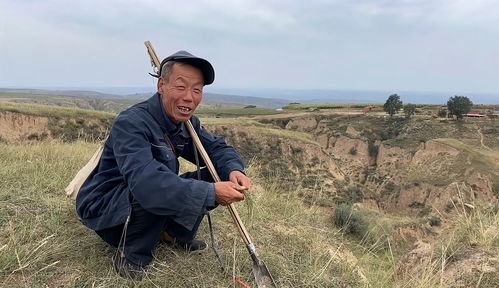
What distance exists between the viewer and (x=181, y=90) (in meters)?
2.68

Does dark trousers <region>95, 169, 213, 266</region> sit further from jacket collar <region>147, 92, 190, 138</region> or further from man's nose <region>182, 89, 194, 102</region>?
man's nose <region>182, 89, 194, 102</region>

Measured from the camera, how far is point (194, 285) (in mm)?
2775

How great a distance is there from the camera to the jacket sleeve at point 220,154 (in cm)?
308

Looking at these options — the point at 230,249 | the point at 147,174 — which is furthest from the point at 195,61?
the point at 230,249

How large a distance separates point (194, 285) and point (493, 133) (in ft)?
181

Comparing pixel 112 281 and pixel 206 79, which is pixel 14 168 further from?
pixel 206 79

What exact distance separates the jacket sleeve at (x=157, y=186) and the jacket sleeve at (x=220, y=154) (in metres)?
0.64

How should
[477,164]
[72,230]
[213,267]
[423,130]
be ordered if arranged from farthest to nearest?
[423,130] < [477,164] < [72,230] < [213,267]

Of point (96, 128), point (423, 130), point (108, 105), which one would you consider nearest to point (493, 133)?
point (423, 130)

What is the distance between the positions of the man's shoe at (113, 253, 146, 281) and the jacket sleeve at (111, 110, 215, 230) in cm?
64

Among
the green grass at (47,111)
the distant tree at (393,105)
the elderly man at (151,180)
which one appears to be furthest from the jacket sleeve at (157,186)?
the distant tree at (393,105)

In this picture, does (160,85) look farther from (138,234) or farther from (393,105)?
(393,105)

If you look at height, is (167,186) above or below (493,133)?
above

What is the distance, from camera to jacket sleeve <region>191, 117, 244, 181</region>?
3078mm
